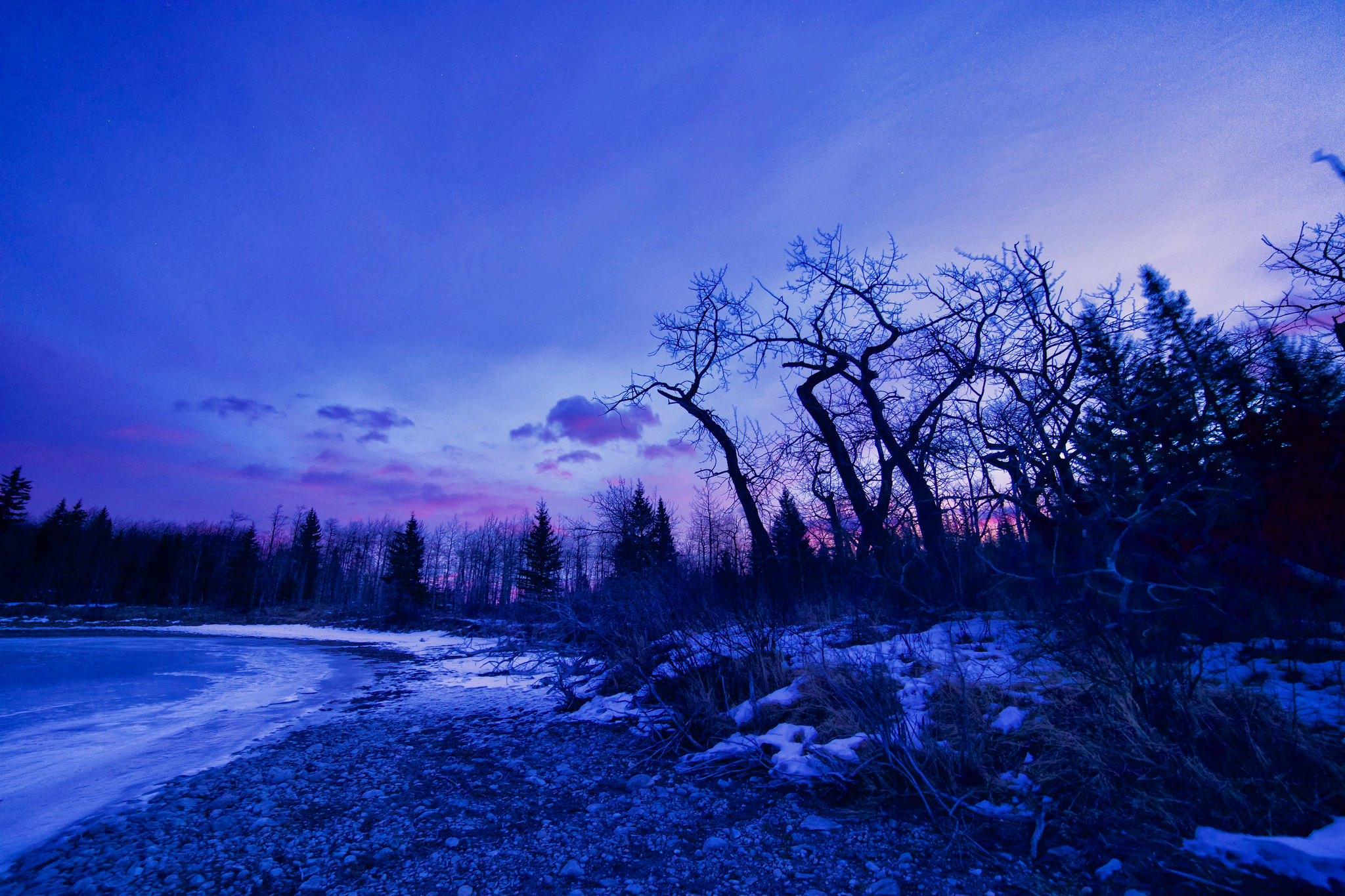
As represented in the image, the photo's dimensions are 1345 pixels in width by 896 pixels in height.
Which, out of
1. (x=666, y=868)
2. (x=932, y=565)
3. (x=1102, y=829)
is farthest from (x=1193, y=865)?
(x=932, y=565)

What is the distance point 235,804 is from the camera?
355cm

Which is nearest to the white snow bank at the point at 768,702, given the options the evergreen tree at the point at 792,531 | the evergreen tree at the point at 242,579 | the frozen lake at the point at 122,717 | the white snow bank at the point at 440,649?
the white snow bank at the point at 440,649

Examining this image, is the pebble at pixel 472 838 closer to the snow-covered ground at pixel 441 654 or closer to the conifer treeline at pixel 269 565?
the snow-covered ground at pixel 441 654

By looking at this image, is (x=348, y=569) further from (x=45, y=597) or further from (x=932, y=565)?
(x=932, y=565)

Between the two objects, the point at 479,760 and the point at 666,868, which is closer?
the point at 666,868

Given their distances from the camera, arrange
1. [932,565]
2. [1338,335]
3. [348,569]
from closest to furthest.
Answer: [1338,335] < [932,565] < [348,569]

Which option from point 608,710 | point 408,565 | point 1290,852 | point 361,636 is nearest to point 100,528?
point 408,565

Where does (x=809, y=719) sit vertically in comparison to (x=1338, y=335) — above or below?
below

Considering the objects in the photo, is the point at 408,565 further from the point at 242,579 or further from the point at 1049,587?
the point at 1049,587

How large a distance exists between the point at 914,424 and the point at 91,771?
12321 millimetres

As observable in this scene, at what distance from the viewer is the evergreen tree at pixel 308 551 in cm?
5641

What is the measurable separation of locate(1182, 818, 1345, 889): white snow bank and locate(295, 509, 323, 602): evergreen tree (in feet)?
222

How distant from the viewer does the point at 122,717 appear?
257 inches

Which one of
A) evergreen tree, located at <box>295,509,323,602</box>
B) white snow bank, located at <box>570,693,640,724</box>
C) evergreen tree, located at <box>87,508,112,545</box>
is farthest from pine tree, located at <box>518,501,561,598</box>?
evergreen tree, located at <box>87,508,112,545</box>
